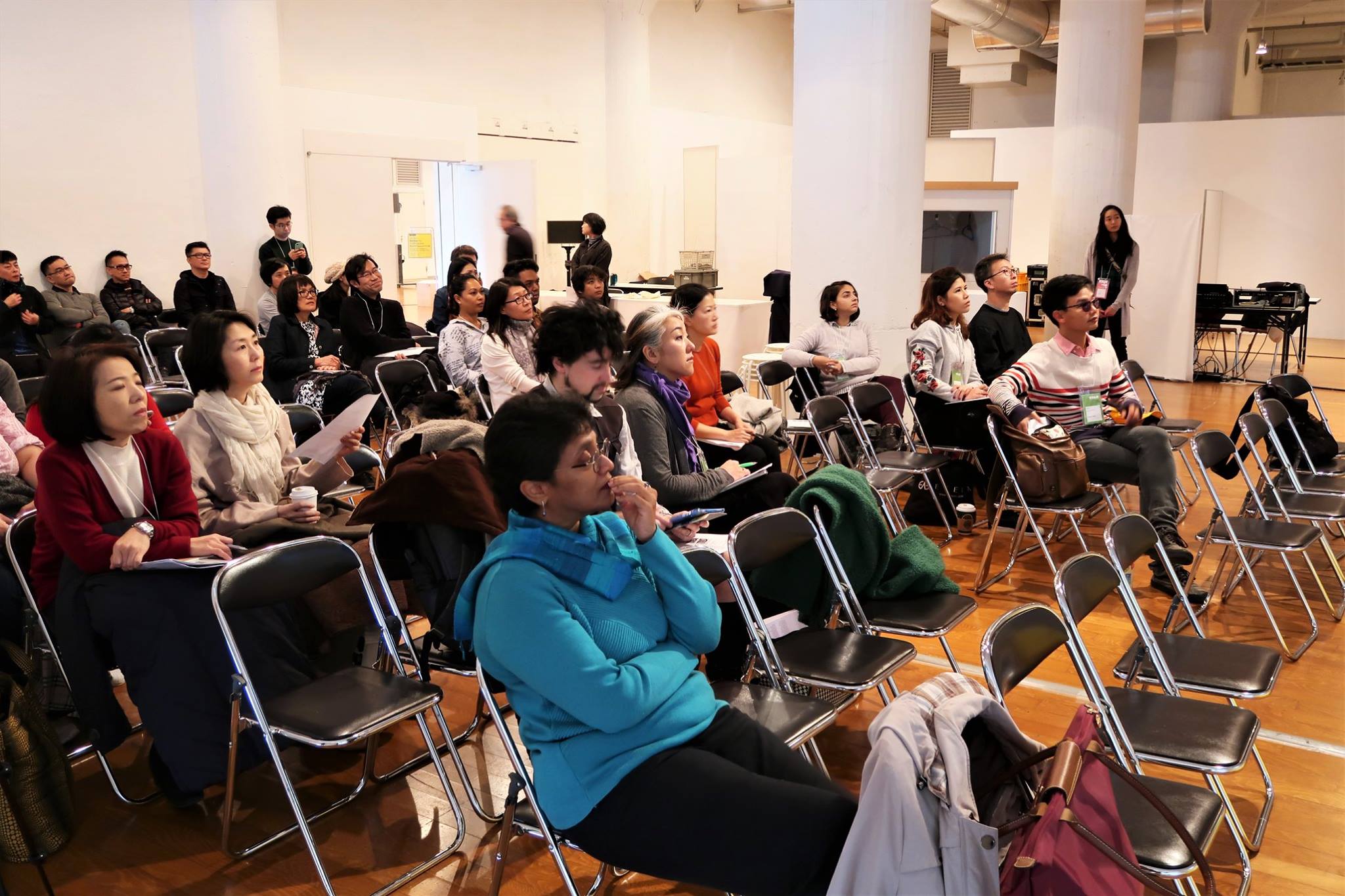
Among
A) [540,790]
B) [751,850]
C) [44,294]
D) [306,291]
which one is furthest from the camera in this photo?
[44,294]

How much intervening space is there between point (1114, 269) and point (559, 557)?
8632 millimetres

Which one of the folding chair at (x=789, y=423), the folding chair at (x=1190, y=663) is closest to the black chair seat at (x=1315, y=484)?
the folding chair at (x=1190, y=663)

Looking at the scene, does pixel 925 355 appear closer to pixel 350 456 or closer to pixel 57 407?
pixel 350 456

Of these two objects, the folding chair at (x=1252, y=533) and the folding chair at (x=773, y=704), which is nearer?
the folding chair at (x=773, y=704)

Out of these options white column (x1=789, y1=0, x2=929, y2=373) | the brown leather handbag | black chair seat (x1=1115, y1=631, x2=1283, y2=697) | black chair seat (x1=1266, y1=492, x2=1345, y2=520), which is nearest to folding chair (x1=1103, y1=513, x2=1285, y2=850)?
black chair seat (x1=1115, y1=631, x2=1283, y2=697)

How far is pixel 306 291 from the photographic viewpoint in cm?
694

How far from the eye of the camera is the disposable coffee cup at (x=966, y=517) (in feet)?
18.9

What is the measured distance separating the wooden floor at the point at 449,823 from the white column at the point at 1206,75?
1383 cm

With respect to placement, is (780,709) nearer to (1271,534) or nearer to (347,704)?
(347,704)

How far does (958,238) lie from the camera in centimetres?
1346

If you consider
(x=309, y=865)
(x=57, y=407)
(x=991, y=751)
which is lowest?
(x=309, y=865)

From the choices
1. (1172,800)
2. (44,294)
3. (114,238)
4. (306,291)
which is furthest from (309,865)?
(114,238)

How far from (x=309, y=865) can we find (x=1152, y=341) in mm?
9896

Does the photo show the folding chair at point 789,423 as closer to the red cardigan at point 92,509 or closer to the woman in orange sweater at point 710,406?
the woman in orange sweater at point 710,406
